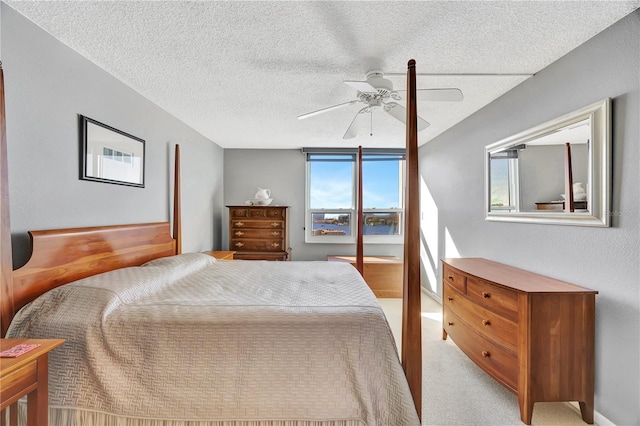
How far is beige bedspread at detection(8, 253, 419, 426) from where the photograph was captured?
1279mm

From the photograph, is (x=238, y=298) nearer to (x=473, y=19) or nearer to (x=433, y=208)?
(x=473, y=19)

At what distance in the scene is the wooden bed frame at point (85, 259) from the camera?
1.35 meters

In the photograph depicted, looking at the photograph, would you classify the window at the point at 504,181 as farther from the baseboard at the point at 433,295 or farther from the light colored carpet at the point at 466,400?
the baseboard at the point at 433,295

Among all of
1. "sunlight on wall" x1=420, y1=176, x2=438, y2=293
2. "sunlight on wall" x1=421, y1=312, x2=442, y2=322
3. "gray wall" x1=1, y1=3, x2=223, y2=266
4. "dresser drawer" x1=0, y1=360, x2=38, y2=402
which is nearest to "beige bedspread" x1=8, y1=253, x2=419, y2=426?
"dresser drawer" x1=0, y1=360, x2=38, y2=402

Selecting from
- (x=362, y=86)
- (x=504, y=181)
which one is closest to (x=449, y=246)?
(x=504, y=181)

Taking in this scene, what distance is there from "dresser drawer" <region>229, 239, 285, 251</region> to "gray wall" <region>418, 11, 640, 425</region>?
2905 millimetres

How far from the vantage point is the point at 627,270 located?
1577 mm

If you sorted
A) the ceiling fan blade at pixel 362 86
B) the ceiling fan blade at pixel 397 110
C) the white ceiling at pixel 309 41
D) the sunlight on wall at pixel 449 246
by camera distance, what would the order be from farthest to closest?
1. the sunlight on wall at pixel 449 246
2. the ceiling fan blade at pixel 397 110
3. the ceiling fan blade at pixel 362 86
4. the white ceiling at pixel 309 41

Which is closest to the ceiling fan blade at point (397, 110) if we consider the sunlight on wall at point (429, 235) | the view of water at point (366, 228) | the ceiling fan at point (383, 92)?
the ceiling fan at point (383, 92)

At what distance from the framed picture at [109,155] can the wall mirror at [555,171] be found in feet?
11.5

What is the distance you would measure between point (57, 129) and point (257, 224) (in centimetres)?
277

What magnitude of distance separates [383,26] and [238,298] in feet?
6.20

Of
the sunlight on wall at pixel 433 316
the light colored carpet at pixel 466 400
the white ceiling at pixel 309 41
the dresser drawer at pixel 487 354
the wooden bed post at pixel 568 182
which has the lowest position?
the light colored carpet at pixel 466 400

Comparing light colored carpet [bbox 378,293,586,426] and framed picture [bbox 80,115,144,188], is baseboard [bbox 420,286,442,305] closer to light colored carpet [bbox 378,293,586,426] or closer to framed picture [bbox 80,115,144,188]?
light colored carpet [bbox 378,293,586,426]
